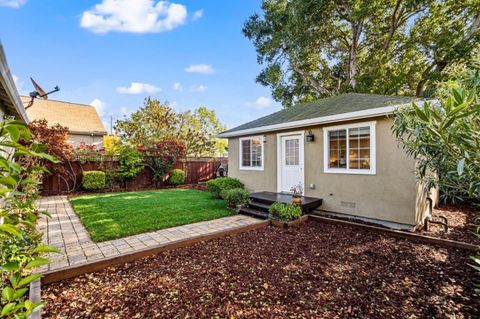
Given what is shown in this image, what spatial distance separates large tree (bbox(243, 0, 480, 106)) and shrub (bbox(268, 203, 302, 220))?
976 centimetres

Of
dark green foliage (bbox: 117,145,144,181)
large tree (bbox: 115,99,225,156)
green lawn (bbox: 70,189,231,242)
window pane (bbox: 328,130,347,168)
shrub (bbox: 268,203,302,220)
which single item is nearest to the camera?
green lawn (bbox: 70,189,231,242)

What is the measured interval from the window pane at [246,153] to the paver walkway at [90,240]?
124 inches

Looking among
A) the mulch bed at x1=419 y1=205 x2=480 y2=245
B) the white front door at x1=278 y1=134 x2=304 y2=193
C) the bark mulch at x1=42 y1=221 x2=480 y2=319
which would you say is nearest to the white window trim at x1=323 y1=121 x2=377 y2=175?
the white front door at x1=278 y1=134 x2=304 y2=193

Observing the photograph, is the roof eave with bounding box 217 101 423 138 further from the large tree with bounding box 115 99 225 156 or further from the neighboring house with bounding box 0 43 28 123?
the large tree with bounding box 115 99 225 156

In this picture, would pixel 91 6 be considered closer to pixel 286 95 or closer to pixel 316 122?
pixel 316 122

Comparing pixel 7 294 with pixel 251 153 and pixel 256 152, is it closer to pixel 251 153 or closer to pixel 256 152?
pixel 256 152

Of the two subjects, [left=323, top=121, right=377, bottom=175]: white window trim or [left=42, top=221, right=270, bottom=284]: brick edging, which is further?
[left=323, top=121, right=377, bottom=175]: white window trim

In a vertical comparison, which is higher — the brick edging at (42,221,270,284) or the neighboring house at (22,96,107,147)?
the neighboring house at (22,96,107,147)

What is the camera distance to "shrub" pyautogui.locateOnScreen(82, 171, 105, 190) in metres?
10.3

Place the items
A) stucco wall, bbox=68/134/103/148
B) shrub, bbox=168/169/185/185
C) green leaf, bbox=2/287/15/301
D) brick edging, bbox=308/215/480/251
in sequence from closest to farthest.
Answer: green leaf, bbox=2/287/15/301 < brick edging, bbox=308/215/480/251 < shrub, bbox=168/169/185/185 < stucco wall, bbox=68/134/103/148

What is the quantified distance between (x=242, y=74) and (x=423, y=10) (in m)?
10.1

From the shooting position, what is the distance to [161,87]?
20.0 meters

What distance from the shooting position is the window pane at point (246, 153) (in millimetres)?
9117

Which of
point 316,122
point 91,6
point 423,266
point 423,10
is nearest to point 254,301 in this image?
point 423,266
